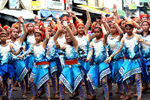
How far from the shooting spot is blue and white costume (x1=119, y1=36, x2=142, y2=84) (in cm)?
665

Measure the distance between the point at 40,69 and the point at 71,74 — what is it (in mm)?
968

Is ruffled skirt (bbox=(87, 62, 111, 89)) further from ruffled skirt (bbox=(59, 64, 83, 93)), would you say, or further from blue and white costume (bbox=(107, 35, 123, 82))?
blue and white costume (bbox=(107, 35, 123, 82))

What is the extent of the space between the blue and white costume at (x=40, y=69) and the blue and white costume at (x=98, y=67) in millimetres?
1165

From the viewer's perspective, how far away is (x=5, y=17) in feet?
53.1

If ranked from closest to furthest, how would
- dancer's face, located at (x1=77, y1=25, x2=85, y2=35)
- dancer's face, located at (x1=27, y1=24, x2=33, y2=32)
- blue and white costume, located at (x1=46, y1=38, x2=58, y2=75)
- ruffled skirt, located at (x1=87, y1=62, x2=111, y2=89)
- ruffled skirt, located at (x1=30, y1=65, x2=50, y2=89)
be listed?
ruffled skirt, located at (x1=87, y1=62, x2=111, y2=89)
ruffled skirt, located at (x1=30, y1=65, x2=50, y2=89)
dancer's face, located at (x1=77, y1=25, x2=85, y2=35)
blue and white costume, located at (x1=46, y1=38, x2=58, y2=75)
dancer's face, located at (x1=27, y1=24, x2=33, y2=32)

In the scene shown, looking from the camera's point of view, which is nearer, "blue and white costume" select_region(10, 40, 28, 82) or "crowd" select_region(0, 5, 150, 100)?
"crowd" select_region(0, 5, 150, 100)

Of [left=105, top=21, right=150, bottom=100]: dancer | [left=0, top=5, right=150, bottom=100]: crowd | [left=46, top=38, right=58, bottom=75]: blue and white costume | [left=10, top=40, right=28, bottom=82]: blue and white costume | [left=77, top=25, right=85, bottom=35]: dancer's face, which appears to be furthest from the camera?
[left=10, top=40, right=28, bottom=82]: blue and white costume

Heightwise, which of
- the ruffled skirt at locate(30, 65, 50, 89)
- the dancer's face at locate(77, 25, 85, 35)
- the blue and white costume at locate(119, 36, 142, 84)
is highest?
the dancer's face at locate(77, 25, 85, 35)

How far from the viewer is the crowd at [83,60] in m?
6.80

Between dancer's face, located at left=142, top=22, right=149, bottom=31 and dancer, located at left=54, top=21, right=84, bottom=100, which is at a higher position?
dancer's face, located at left=142, top=22, right=149, bottom=31

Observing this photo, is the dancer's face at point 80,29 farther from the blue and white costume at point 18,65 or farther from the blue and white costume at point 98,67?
the blue and white costume at point 18,65

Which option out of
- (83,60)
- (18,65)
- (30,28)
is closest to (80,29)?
(83,60)

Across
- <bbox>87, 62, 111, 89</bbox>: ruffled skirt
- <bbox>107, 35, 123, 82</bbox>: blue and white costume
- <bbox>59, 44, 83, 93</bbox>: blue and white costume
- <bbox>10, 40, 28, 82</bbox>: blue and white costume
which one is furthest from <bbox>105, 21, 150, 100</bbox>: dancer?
<bbox>10, 40, 28, 82</bbox>: blue and white costume

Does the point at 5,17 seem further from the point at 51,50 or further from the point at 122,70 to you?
the point at 122,70
